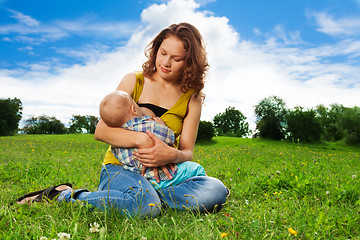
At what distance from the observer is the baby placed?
2.96 m

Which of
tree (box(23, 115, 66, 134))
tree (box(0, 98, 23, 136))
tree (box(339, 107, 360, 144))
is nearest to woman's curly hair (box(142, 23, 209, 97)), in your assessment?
tree (box(339, 107, 360, 144))

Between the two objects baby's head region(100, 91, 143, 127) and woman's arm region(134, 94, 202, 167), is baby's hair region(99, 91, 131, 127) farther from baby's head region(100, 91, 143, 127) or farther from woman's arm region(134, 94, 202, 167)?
woman's arm region(134, 94, 202, 167)

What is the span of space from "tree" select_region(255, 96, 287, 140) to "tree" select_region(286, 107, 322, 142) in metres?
1.35

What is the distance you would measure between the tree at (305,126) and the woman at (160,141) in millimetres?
22963

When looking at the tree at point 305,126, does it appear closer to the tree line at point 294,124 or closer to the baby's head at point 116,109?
the tree line at point 294,124

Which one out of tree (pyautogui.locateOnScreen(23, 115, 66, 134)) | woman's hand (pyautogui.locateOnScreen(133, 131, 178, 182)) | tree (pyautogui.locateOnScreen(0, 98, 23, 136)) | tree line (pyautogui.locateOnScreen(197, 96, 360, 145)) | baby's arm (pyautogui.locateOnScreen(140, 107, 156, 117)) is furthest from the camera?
tree (pyautogui.locateOnScreen(23, 115, 66, 134))

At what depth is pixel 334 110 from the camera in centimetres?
4319

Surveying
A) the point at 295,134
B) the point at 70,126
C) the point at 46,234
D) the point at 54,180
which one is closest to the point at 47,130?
the point at 70,126

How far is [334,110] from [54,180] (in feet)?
152

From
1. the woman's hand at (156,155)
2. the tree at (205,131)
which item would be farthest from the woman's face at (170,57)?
the tree at (205,131)

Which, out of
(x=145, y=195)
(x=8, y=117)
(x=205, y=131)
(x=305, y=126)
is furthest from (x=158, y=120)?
(x=8, y=117)

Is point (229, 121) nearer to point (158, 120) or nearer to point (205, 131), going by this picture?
point (205, 131)

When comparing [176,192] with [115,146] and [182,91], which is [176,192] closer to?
[115,146]

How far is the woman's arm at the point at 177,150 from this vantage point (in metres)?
2.82
